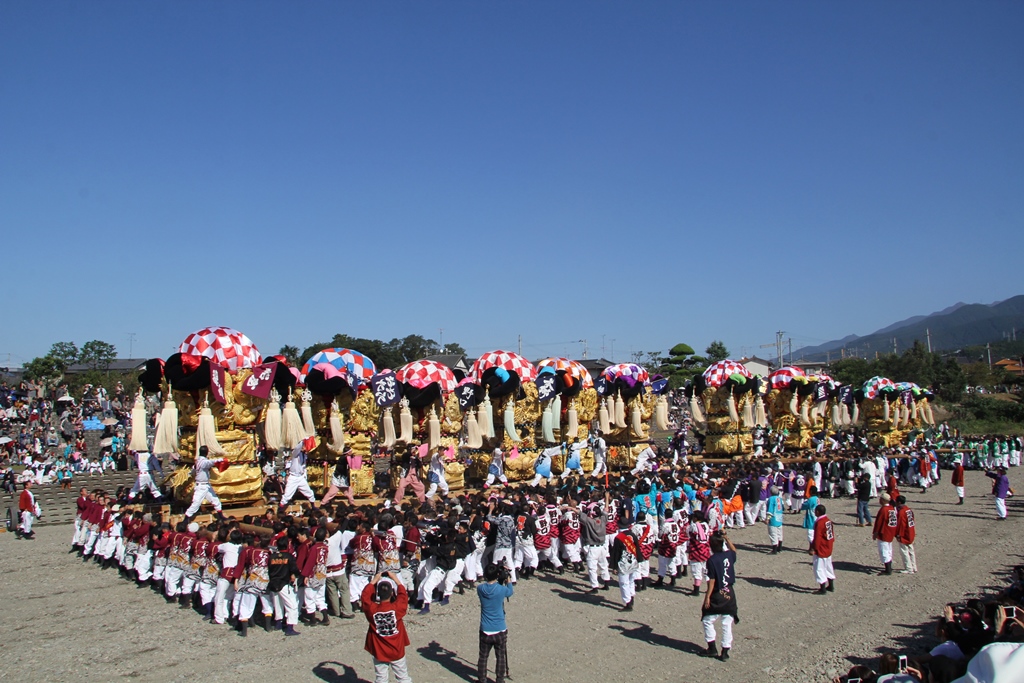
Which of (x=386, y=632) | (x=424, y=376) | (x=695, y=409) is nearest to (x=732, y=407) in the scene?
(x=695, y=409)

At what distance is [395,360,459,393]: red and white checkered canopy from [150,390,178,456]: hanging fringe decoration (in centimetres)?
573

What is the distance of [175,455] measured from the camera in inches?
573

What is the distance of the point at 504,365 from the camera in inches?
797

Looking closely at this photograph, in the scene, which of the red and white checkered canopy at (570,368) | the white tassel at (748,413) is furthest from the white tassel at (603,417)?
the white tassel at (748,413)

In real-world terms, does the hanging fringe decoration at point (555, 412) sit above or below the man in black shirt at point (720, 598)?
above

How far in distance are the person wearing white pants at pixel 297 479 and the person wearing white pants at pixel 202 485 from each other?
1.95 metres

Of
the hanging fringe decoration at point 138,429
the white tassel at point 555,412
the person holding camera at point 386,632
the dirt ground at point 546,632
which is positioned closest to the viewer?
the person holding camera at point 386,632

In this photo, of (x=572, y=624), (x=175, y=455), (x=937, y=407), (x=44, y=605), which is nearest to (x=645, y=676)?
(x=572, y=624)

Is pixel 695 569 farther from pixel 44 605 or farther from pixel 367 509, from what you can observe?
pixel 44 605

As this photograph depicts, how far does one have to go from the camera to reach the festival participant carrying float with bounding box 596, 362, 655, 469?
2319 centimetres

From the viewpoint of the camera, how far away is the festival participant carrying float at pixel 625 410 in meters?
23.2

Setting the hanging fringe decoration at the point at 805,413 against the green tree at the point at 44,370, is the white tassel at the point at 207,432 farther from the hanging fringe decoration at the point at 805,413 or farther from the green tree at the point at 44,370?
the green tree at the point at 44,370

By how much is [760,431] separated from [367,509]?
24.9m

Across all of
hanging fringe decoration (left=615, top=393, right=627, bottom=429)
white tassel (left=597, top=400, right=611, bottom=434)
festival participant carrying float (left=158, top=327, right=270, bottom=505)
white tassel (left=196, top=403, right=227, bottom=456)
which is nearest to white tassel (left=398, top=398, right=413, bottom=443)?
festival participant carrying float (left=158, top=327, right=270, bottom=505)
